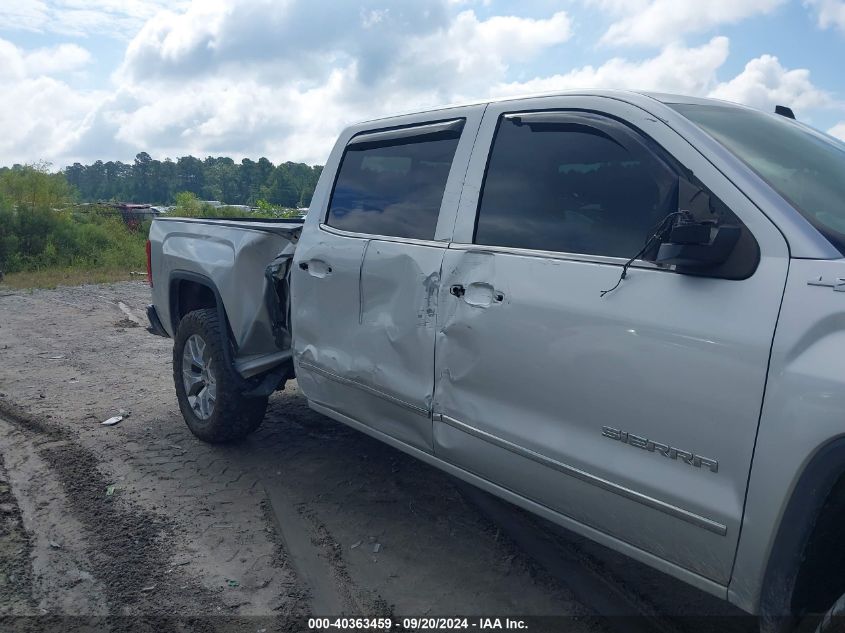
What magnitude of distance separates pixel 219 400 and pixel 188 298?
3.61ft

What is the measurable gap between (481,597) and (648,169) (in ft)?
6.29

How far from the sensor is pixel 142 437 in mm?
5227

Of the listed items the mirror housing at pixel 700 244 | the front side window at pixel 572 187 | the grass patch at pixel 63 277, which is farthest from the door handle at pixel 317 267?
the grass patch at pixel 63 277

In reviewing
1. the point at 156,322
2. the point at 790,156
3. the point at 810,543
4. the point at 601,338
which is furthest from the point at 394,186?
the point at 156,322

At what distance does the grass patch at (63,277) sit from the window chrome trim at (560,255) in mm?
13757

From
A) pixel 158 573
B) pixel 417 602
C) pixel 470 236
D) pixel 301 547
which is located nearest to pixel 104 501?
pixel 158 573

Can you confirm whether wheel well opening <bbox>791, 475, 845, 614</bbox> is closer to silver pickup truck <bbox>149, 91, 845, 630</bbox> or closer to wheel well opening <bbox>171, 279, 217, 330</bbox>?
silver pickup truck <bbox>149, 91, 845, 630</bbox>

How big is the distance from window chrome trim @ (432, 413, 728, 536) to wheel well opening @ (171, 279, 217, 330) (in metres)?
2.65

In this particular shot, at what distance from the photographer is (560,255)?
2.77 meters

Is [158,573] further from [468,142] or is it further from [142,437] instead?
[468,142]

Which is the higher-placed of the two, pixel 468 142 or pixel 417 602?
pixel 468 142

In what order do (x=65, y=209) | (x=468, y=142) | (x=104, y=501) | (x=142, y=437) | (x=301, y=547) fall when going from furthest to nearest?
(x=65, y=209) < (x=142, y=437) < (x=104, y=501) < (x=301, y=547) < (x=468, y=142)

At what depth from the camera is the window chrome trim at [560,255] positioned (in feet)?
8.13

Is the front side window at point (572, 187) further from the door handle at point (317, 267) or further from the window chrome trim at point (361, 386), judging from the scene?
Answer: the door handle at point (317, 267)
